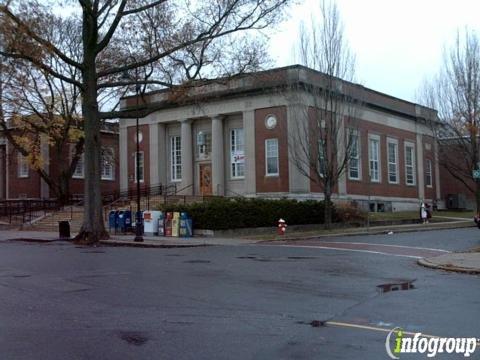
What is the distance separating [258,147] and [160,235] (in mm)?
13697

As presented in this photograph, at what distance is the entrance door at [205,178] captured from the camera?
155ft

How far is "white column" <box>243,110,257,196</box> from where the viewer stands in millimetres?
43906

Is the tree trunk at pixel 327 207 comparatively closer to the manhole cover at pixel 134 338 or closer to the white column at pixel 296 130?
the white column at pixel 296 130

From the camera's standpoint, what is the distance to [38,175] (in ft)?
185

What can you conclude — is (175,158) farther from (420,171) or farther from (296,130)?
(420,171)

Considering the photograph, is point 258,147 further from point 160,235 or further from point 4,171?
point 4,171

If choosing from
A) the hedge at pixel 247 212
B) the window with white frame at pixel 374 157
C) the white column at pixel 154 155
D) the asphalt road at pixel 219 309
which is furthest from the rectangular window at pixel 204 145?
the asphalt road at pixel 219 309

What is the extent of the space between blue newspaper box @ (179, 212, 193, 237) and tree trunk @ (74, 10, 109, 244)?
4.35 meters

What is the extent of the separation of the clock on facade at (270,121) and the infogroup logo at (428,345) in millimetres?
35729

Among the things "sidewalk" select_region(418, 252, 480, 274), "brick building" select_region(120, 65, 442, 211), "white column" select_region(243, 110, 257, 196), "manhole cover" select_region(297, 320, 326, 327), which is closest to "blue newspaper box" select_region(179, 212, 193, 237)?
"brick building" select_region(120, 65, 442, 211)

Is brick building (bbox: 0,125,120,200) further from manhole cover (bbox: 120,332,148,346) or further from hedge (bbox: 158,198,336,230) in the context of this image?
manhole cover (bbox: 120,332,148,346)

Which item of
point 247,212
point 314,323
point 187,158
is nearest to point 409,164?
point 187,158

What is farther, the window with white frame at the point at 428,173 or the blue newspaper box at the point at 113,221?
the window with white frame at the point at 428,173

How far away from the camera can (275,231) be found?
35000 mm
